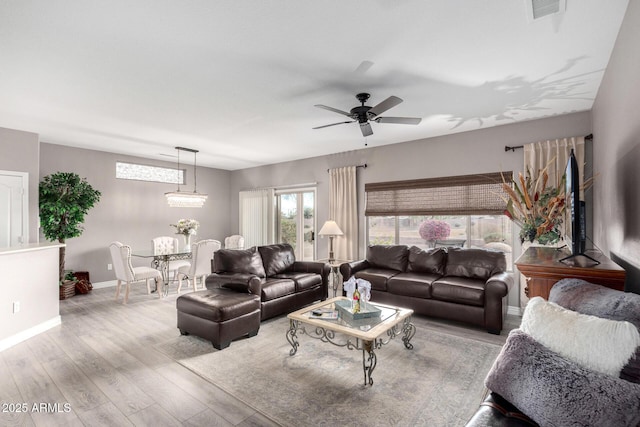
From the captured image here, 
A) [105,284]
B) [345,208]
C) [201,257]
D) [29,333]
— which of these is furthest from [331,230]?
[105,284]

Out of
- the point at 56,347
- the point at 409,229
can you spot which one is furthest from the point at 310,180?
the point at 56,347

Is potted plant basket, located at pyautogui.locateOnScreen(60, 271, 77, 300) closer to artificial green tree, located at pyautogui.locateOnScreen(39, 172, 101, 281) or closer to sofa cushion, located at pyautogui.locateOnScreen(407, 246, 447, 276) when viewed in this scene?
artificial green tree, located at pyautogui.locateOnScreen(39, 172, 101, 281)

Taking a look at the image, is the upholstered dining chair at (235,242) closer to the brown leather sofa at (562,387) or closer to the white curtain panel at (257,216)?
the white curtain panel at (257,216)

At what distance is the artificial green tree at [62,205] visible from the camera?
493 centimetres

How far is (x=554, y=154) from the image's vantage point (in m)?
4.08

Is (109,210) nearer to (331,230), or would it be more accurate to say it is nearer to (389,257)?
(331,230)

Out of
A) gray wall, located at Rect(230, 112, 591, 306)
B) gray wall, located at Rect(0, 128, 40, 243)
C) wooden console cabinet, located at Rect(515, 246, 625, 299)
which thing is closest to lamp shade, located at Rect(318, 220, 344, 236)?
gray wall, located at Rect(230, 112, 591, 306)

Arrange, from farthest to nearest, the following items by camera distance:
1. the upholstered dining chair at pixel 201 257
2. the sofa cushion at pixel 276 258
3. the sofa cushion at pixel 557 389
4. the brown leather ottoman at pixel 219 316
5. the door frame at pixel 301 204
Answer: the door frame at pixel 301 204 → the upholstered dining chair at pixel 201 257 → the sofa cushion at pixel 276 258 → the brown leather ottoman at pixel 219 316 → the sofa cushion at pixel 557 389

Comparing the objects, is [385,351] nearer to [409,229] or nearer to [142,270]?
[409,229]

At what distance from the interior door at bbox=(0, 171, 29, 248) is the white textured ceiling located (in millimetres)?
887

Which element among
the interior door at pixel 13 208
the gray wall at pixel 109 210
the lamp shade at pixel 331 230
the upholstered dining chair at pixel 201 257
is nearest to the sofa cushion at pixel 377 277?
the lamp shade at pixel 331 230

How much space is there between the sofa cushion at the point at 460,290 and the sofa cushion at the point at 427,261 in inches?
16.4

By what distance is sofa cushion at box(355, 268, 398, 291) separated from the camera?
14.7 feet

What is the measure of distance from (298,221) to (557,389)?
248 inches
